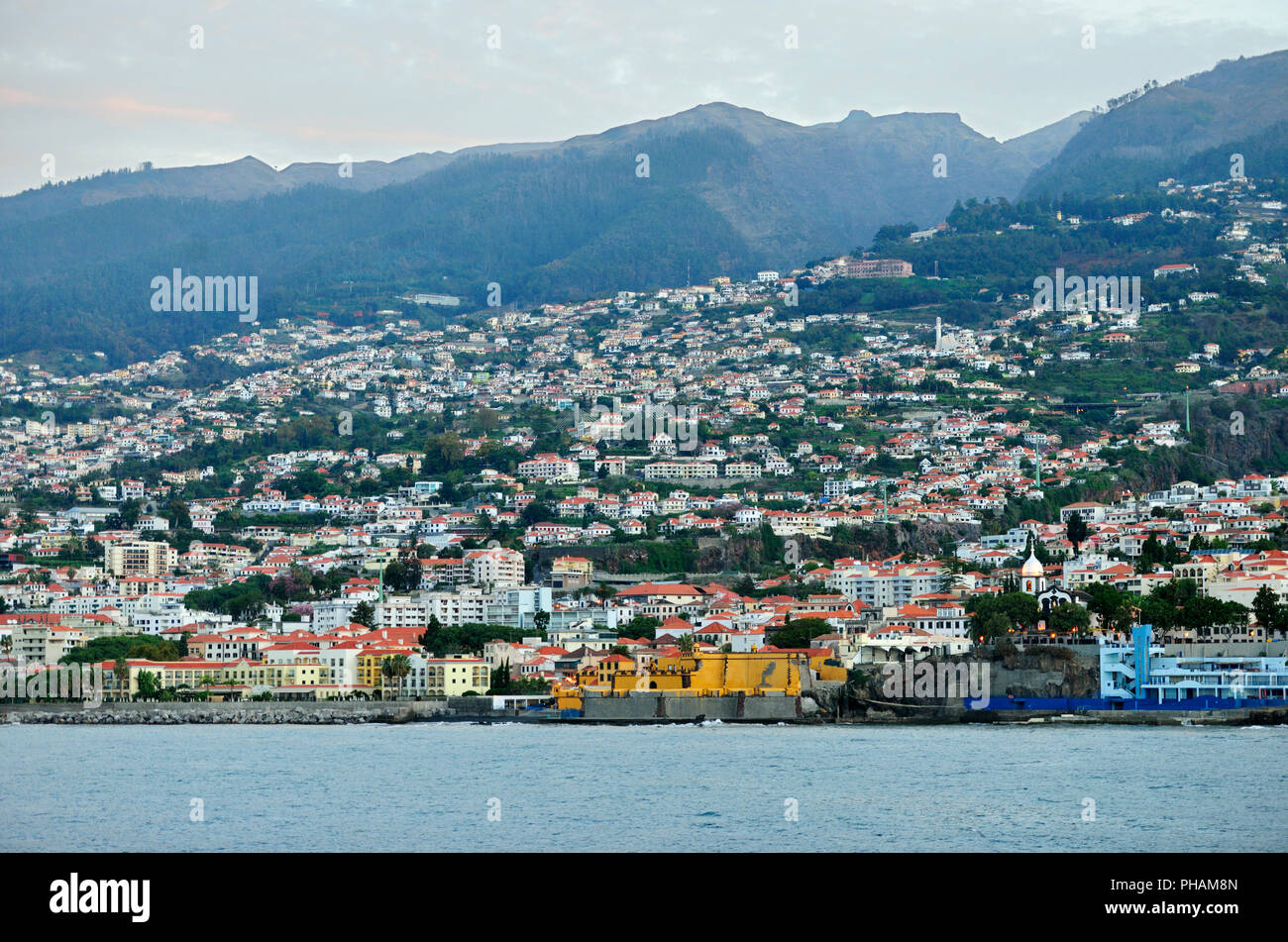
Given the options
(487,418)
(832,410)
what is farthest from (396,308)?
(832,410)

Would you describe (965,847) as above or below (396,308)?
below

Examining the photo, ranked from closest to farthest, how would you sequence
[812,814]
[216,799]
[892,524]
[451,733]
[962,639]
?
[812,814], [216,799], [451,733], [962,639], [892,524]

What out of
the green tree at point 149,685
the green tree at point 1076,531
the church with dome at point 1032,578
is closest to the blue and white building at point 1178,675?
the church with dome at point 1032,578

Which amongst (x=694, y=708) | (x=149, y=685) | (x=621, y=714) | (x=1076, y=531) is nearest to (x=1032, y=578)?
(x=1076, y=531)

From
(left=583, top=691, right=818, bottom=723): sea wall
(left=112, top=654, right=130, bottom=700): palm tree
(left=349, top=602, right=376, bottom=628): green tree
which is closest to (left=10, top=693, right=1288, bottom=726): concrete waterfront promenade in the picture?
(left=583, top=691, right=818, bottom=723): sea wall

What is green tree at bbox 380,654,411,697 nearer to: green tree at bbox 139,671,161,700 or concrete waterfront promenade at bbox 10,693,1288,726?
concrete waterfront promenade at bbox 10,693,1288,726
